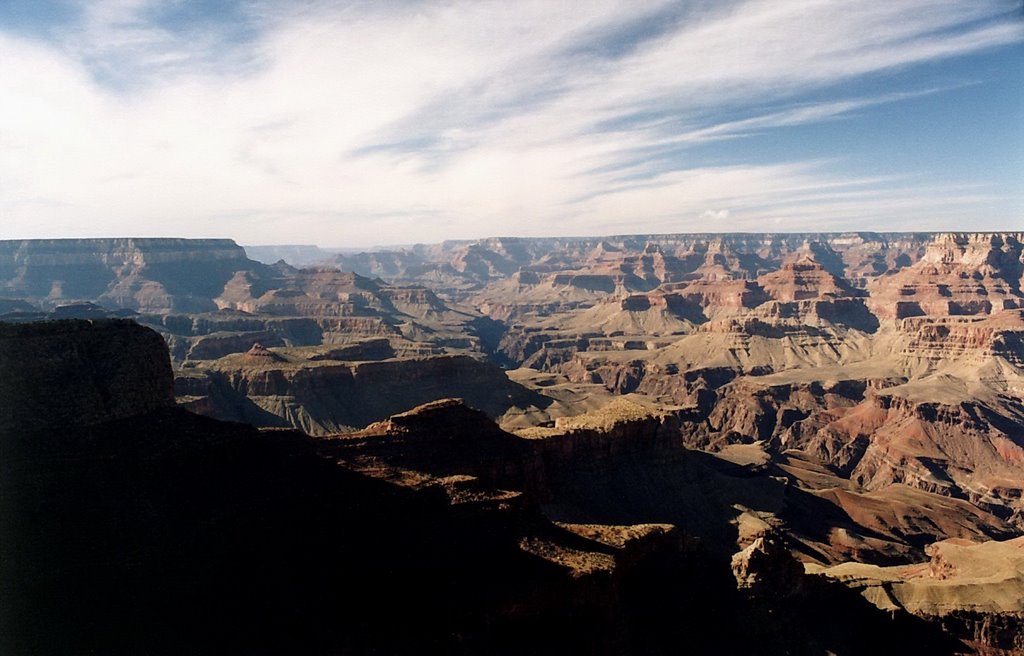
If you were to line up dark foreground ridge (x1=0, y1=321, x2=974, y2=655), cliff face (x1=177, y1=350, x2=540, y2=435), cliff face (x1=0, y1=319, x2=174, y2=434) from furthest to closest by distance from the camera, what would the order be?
cliff face (x1=177, y1=350, x2=540, y2=435), cliff face (x1=0, y1=319, x2=174, y2=434), dark foreground ridge (x1=0, y1=321, x2=974, y2=655)

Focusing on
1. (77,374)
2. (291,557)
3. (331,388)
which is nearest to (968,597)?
(291,557)

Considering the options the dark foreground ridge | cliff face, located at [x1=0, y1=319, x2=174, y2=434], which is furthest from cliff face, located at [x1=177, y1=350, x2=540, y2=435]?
the dark foreground ridge

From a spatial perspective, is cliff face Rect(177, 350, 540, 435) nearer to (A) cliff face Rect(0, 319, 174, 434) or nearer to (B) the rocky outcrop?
(A) cliff face Rect(0, 319, 174, 434)

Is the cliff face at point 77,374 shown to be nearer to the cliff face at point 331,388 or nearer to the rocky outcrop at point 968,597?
the rocky outcrop at point 968,597

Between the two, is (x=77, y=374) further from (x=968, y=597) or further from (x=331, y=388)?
(x=331, y=388)

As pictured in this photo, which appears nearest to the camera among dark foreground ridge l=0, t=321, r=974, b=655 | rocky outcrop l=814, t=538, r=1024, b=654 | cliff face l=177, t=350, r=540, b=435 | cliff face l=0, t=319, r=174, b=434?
dark foreground ridge l=0, t=321, r=974, b=655

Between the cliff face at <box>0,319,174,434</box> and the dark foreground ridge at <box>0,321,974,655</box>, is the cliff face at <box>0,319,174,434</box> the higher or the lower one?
the higher one

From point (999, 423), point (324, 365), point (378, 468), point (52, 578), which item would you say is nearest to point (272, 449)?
point (378, 468)
